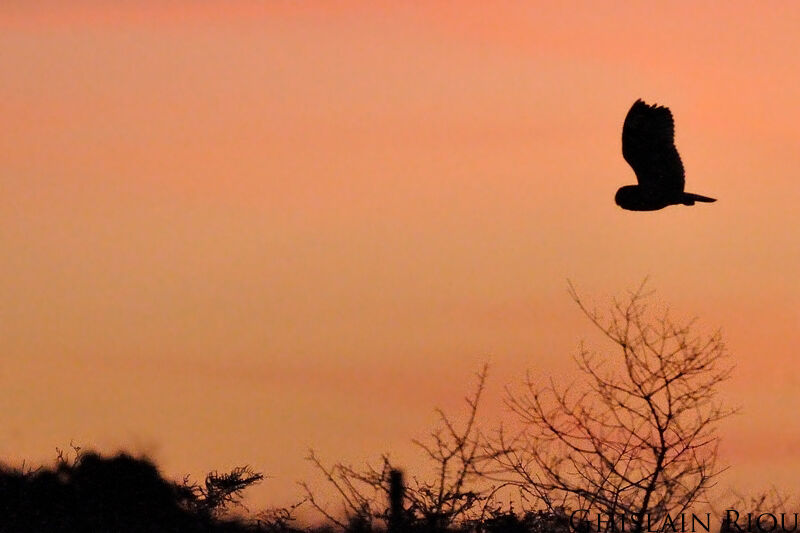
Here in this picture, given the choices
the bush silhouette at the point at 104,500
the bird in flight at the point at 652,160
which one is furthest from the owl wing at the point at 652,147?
the bush silhouette at the point at 104,500

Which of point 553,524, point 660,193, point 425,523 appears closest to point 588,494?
point 553,524

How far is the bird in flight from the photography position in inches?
693

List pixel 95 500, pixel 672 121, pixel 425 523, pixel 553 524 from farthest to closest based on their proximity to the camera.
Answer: pixel 95 500 < pixel 672 121 < pixel 553 524 < pixel 425 523

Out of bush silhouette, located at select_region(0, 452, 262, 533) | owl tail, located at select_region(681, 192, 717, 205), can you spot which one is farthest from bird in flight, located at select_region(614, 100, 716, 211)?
bush silhouette, located at select_region(0, 452, 262, 533)

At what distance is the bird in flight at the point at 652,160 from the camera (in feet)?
57.8

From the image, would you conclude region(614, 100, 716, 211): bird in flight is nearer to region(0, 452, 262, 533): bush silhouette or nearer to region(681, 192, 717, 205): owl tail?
region(681, 192, 717, 205): owl tail

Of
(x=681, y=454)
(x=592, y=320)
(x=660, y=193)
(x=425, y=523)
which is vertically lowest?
(x=425, y=523)

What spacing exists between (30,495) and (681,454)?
9.24m

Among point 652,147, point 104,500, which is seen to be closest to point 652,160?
point 652,147

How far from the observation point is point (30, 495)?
60.7 feet

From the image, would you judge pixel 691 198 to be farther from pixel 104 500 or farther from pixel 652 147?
pixel 104 500

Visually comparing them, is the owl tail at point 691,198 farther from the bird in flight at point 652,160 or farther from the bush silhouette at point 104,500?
the bush silhouette at point 104,500

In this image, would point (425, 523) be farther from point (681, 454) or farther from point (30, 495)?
point (30, 495)

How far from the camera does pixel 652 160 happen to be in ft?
59.5
